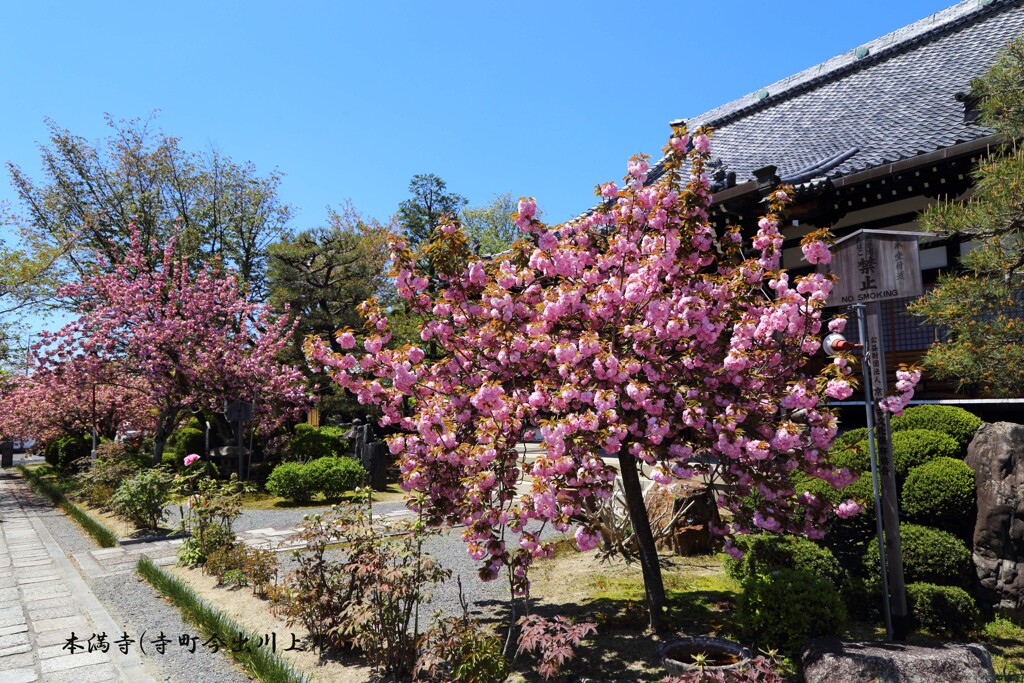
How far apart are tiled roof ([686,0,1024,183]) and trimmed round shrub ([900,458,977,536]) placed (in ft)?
13.5

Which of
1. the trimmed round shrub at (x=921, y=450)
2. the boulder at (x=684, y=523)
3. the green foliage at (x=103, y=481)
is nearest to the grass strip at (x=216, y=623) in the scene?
the boulder at (x=684, y=523)

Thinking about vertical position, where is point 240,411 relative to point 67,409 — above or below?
below

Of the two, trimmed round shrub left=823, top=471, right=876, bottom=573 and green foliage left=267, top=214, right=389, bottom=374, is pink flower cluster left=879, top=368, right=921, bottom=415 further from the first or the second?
green foliage left=267, top=214, right=389, bottom=374

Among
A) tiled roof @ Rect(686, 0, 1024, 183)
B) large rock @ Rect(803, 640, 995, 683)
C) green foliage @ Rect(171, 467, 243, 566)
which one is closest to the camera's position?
large rock @ Rect(803, 640, 995, 683)

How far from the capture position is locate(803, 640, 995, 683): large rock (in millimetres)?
3701

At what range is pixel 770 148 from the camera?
12000 millimetres

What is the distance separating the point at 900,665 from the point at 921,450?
298 centimetres

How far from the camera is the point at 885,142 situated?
924 cm

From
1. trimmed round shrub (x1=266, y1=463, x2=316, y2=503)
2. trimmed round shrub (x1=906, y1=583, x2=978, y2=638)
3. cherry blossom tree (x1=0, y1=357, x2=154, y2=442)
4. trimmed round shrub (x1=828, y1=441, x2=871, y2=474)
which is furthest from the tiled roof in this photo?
cherry blossom tree (x1=0, y1=357, x2=154, y2=442)

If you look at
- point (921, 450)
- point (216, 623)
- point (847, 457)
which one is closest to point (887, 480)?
point (847, 457)

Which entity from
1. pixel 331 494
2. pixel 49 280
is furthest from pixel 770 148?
pixel 49 280

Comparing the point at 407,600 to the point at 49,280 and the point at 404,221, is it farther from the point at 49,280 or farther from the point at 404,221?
the point at 404,221

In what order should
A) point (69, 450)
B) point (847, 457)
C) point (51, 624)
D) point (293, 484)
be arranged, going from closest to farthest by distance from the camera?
1. point (847, 457)
2. point (51, 624)
3. point (293, 484)
4. point (69, 450)

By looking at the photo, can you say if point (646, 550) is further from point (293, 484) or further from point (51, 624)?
point (293, 484)
